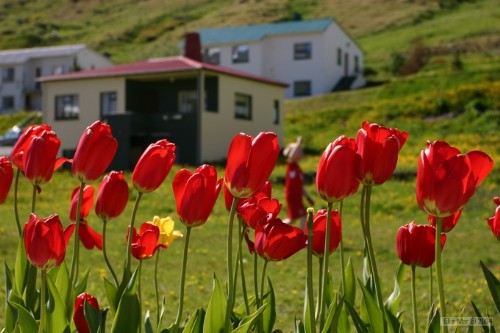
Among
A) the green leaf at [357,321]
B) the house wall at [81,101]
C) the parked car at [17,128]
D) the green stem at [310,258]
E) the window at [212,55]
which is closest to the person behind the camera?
the green stem at [310,258]

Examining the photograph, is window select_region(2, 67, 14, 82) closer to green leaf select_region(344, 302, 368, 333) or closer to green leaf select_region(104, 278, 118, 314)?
green leaf select_region(104, 278, 118, 314)

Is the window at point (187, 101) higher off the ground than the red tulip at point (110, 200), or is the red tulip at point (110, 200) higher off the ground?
the red tulip at point (110, 200)

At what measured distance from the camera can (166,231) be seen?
3.12 meters

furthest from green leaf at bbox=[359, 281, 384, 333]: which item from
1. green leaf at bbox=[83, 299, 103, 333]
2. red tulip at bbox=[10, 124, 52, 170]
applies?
red tulip at bbox=[10, 124, 52, 170]

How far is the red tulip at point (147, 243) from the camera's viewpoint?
2.84 m

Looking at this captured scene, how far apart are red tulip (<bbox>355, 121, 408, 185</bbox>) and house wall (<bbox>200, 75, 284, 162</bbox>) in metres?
30.0

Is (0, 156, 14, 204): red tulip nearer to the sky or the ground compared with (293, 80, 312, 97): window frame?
nearer to the sky

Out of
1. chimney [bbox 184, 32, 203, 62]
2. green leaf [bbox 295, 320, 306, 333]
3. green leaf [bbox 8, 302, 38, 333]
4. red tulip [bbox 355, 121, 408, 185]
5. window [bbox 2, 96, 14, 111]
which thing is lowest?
window [bbox 2, 96, 14, 111]

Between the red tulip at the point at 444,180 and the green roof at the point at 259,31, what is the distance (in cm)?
5510

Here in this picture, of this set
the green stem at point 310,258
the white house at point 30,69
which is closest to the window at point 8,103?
the white house at point 30,69

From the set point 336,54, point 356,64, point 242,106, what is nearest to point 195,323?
point 242,106

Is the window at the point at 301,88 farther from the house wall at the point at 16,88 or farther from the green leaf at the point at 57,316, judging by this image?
the green leaf at the point at 57,316

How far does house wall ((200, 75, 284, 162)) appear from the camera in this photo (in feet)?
108

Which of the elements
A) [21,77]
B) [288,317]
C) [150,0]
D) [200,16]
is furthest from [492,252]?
[150,0]
